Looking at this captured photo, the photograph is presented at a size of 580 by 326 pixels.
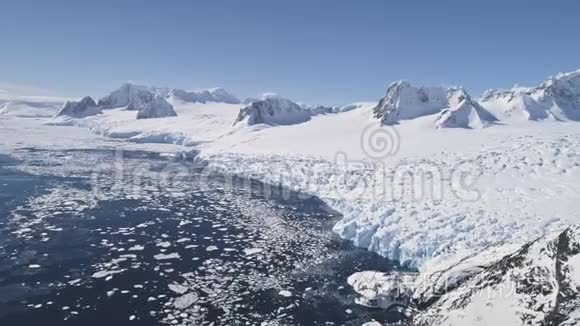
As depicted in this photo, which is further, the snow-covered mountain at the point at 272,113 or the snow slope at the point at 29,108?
the snow slope at the point at 29,108

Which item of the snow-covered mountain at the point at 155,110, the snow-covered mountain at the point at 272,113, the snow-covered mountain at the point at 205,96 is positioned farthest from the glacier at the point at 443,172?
the snow-covered mountain at the point at 205,96

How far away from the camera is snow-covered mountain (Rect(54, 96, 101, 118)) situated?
134 m

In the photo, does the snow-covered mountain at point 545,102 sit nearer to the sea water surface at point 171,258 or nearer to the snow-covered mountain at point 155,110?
the sea water surface at point 171,258

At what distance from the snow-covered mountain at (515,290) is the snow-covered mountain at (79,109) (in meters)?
134

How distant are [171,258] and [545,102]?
56462 mm

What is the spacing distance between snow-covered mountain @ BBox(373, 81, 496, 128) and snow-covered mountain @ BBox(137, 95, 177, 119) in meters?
63.2

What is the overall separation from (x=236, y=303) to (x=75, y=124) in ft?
387

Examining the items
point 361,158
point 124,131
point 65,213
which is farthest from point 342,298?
point 124,131

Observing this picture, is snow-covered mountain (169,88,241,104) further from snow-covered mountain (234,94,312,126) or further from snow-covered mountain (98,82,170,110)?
snow-covered mountain (234,94,312,126)

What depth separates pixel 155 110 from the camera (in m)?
114

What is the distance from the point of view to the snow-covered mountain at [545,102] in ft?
188

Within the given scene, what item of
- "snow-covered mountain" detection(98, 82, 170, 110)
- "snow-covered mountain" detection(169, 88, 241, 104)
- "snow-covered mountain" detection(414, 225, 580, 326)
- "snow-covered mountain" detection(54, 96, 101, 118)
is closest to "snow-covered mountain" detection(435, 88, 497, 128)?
"snow-covered mountain" detection(414, 225, 580, 326)

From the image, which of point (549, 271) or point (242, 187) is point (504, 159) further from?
point (549, 271)

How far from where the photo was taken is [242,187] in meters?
37.7
